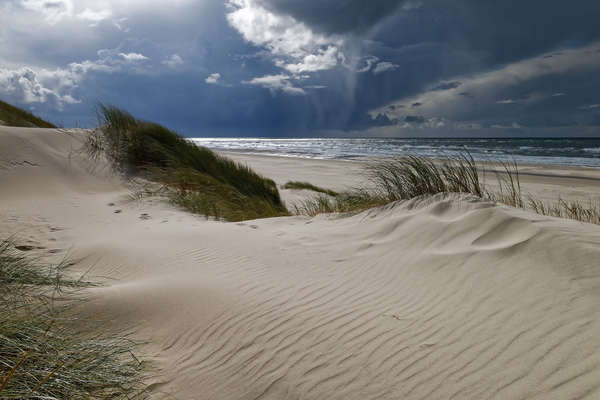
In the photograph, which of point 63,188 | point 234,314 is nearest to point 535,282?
point 234,314

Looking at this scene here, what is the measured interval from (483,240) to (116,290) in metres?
3.04

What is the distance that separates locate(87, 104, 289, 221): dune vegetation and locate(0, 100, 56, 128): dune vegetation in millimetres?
4865

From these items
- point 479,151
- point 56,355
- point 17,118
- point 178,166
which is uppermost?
point 17,118

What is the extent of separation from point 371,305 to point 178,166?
6.14 meters

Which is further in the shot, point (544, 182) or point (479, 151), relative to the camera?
point (479, 151)

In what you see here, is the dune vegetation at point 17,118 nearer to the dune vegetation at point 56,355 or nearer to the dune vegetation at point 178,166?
the dune vegetation at point 178,166

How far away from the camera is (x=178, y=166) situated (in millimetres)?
7391

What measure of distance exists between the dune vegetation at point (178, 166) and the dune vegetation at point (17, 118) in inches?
192

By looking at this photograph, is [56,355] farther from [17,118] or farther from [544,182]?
[544,182]

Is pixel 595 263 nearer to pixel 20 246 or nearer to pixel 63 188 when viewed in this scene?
pixel 20 246

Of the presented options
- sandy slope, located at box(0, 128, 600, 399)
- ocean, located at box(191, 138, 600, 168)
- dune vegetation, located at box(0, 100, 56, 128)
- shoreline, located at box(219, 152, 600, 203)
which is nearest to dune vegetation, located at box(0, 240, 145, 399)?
sandy slope, located at box(0, 128, 600, 399)

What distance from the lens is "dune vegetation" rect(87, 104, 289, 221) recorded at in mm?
6574

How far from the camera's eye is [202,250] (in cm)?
370

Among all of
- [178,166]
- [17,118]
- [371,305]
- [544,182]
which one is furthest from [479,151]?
[371,305]
